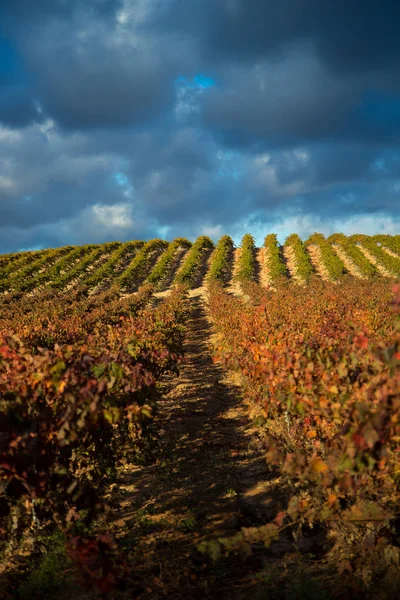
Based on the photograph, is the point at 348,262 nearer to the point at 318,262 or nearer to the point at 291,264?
the point at 318,262

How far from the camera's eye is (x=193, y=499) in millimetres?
7594

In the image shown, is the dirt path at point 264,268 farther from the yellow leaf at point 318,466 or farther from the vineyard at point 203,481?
the yellow leaf at point 318,466

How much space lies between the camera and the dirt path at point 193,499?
220 inches

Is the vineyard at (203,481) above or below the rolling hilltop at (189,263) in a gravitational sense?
below

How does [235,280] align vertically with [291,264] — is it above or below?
below

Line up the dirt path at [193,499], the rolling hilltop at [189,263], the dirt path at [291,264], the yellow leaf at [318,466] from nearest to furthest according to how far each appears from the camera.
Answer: the yellow leaf at [318,466] → the dirt path at [193,499] → the dirt path at [291,264] → the rolling hilltop at [189,263]

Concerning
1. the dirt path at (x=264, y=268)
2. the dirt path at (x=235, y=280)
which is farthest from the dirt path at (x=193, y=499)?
the dirt path at (x=264, y=268)

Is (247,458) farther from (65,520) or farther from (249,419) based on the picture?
(65,520)

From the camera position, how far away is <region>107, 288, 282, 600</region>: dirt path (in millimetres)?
5594

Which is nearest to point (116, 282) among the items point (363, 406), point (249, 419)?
point (249, 419)

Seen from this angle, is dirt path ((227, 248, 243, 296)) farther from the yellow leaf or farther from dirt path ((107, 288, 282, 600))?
the yellow leaf

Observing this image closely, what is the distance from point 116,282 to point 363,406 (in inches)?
1578

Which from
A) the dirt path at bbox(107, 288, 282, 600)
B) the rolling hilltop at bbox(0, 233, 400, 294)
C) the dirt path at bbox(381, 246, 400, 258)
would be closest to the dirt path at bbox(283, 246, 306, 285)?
the rolling hilltop at bbox(0, 233, 400, 294)

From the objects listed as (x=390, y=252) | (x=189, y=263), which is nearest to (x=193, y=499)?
(x=189, y=263)
